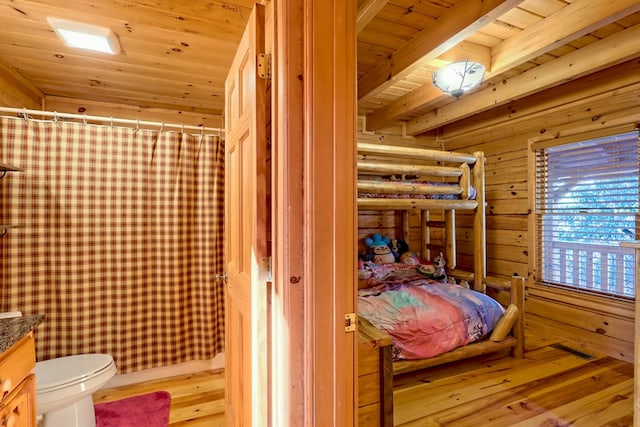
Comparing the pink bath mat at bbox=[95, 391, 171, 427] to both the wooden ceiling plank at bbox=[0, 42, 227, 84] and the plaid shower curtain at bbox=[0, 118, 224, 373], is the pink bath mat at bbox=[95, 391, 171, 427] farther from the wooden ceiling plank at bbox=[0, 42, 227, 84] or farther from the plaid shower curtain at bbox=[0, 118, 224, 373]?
the wooden ceiling plank at bbox=[0, 42, 227, 84]

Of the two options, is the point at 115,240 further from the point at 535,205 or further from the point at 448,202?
the point at 535,205

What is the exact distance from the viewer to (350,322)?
0.95 metres

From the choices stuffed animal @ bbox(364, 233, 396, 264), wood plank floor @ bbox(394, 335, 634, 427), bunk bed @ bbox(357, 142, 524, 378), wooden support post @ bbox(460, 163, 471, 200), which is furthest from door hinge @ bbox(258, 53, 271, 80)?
stuffed animal @ bbox(364, 233, 396, 264)

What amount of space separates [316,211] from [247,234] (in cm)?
43

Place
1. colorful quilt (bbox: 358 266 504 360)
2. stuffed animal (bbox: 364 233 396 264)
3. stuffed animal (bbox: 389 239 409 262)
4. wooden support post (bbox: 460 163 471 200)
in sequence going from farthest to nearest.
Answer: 1. stuffed animal (bbox: 389 239 409 262)
2. stuffed animal (bbox: 364 233 396 264)
3. wooden support post (bbox: 460 163 471 200)
4. colorful quilt (bbox: 358 266 504 360)

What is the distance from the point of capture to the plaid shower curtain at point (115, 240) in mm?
1946

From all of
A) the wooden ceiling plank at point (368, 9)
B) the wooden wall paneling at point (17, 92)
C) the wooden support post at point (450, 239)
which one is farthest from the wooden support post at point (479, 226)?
the wooden wall paneling at point (17, 92)

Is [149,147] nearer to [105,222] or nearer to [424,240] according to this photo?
[105,222]

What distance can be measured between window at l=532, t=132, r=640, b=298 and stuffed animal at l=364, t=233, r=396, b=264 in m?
1.47

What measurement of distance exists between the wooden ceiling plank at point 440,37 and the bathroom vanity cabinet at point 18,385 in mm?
2451

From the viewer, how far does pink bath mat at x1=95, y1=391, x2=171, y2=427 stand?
1791 millimetres

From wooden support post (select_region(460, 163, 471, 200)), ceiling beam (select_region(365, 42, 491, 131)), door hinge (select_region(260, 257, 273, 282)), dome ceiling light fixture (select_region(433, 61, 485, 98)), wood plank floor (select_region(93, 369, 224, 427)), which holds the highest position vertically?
ceiling beam (select_region(365, 42, 491, 131))

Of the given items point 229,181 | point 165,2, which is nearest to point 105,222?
point 229,181

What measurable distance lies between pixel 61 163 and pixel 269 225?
1.80 metres
